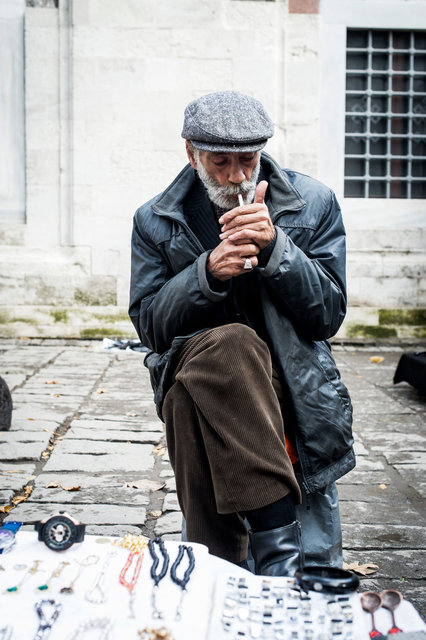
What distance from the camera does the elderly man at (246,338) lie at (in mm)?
1904

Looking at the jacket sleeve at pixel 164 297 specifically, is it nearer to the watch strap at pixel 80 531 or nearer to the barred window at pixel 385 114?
the watch strap at pixel 80 531

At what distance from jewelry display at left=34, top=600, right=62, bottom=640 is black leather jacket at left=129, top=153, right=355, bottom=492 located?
2.78ft

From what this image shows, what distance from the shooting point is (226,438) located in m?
1.89

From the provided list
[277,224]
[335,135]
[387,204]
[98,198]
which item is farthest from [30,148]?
[277,224]

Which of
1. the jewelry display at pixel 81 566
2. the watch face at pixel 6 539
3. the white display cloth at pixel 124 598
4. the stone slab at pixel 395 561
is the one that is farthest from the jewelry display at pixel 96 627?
the stone slab at pixel 395 561

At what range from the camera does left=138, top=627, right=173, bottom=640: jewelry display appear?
1413 mm

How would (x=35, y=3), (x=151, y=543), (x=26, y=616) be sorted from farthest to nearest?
1. (x=35, y=3)
2. (x=151, y=543)
3. (x=26, y=616)

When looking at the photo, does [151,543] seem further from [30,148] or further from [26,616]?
[30,148]

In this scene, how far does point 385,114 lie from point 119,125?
3228 millimetres

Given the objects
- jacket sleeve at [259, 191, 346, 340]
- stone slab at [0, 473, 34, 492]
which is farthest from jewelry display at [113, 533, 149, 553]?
stone slab at [0, 473, 34, 492]

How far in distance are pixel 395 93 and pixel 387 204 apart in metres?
1.34

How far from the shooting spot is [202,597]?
61.3 inches

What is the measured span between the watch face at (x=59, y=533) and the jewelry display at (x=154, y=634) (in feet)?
1.15

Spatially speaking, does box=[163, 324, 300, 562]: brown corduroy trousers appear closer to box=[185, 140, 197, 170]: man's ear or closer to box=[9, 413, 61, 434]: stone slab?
box=[185, 140, 197, 170]: man's ear
